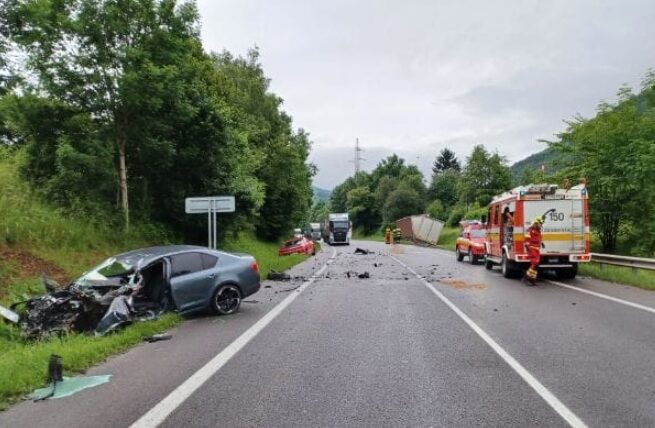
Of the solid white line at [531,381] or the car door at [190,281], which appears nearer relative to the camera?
the solid white line at [531,381]

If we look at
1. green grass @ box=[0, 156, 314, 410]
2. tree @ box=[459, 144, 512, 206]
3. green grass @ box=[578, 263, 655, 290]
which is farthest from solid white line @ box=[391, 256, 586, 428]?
tree @ box=[459, 144, 512, 206]

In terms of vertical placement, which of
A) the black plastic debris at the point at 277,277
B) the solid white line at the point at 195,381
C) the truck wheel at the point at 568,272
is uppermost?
the truck wheel at the point at 568,272

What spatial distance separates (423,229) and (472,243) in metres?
29.5

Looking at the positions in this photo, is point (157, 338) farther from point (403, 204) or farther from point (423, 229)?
point (403, 204)

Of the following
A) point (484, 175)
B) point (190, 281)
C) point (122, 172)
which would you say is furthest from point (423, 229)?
point (190, 281)

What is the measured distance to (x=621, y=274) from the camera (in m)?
16.0

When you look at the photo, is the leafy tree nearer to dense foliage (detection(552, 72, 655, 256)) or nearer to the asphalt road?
dense foliage (detection(552, 72, 655, 256))

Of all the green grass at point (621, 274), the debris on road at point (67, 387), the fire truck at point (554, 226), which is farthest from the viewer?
the fire truck at point (554, 226)

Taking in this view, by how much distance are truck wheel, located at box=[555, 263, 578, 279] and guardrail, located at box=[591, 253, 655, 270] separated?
1.15 m

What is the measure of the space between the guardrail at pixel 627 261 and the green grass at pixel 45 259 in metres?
10.9

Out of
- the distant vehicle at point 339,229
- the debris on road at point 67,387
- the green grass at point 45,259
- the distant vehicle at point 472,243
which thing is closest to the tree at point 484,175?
the distant vehicle at point 339,229

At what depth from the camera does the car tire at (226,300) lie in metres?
10.7

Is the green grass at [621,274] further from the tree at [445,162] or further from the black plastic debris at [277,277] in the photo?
the tree at [445,162]

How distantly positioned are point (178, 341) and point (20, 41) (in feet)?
31.5
